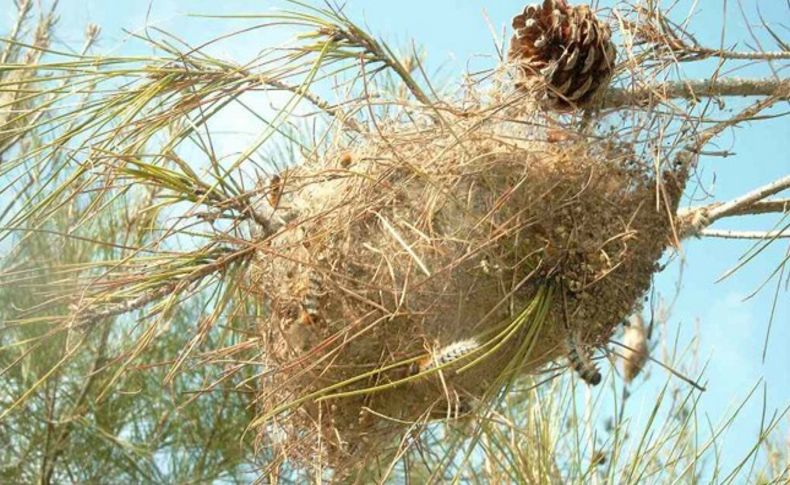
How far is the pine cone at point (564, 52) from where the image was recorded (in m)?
1.14

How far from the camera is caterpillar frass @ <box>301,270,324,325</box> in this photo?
111cm

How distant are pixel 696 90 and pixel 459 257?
1.11 ft

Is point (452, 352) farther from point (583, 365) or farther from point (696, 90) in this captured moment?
point (696, 90)

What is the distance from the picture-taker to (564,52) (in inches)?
44.6

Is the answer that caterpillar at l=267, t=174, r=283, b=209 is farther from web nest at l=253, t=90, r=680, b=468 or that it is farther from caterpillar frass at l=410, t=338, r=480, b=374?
caterpillar frass at l=410, t=338, r=480, b=374

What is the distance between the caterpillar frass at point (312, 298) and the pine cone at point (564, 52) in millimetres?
307

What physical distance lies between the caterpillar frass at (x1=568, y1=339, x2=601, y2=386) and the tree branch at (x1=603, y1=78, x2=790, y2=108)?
276 millimetres

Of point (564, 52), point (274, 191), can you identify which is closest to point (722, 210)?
point (564, 52)

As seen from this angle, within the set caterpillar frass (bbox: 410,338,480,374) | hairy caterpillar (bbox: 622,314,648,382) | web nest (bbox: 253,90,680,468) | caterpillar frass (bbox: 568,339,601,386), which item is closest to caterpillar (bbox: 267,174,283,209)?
web nest (bbox: 253,90,680,468)

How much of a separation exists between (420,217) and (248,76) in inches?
9.0

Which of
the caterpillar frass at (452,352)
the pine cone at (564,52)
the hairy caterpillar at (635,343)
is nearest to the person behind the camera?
the caterpillar frass at (452,352)

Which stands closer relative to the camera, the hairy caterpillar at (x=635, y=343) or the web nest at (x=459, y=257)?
the web nest at (x=459, y=257)

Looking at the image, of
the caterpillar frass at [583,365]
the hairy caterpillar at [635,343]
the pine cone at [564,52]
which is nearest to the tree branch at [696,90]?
the pine cone at [564,52]

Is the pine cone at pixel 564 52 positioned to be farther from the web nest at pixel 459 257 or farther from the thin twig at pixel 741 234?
the thin twig at pixel 741 234
